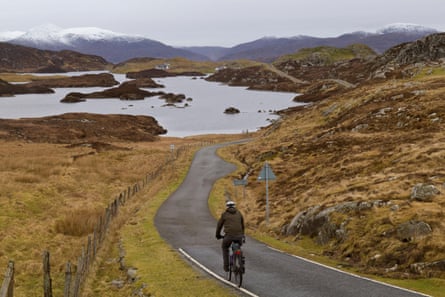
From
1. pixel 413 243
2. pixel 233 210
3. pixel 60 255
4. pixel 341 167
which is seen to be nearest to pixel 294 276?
pixel 233 210

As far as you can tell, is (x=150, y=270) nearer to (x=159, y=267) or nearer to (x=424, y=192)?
(x=159, y=267)

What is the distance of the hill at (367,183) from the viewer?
58.3 ft

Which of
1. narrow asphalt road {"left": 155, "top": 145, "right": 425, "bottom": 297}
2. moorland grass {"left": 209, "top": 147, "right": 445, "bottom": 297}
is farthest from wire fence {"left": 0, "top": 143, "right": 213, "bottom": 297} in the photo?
moorland grass {"left": 209, "top": 147, "right": 445, "bottom": 297}

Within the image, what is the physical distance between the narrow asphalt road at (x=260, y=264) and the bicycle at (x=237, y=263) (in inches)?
15.6

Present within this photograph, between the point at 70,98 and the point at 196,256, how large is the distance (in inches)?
6723

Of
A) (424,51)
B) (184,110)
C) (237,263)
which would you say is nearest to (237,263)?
(237,263)

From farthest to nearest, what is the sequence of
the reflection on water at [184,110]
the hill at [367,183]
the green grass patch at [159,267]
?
the reflection on water at [184,110] → the hill at [367,183] → the green grass patch at [159,267]

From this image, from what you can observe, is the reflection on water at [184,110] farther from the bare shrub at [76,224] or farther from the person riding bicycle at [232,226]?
the person riding bicycle at [232,226]

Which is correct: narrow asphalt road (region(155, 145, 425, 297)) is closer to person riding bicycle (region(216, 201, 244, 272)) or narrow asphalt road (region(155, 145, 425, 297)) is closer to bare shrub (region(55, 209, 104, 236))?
person riding bicycle (region(216, 201, 244, 272))

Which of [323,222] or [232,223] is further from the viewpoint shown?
[323,222]

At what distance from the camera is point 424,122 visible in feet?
152

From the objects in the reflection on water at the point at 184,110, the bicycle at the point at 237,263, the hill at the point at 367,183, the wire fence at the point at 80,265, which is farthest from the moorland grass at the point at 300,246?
the reflection on water at the point at 184,110

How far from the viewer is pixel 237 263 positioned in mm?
15609

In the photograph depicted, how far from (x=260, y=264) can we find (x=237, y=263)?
329cm
